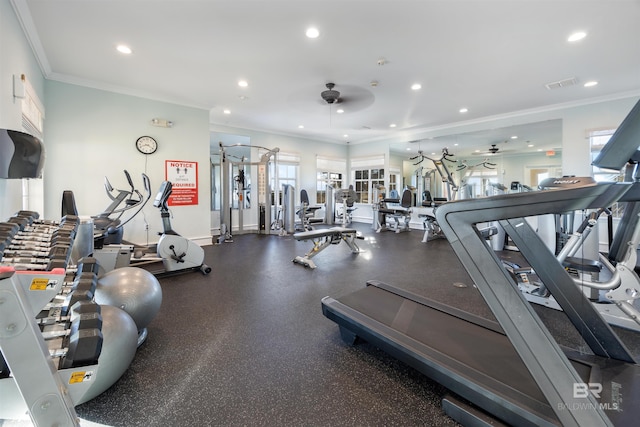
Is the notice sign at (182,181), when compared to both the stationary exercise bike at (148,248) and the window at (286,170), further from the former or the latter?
the window at (286,170)

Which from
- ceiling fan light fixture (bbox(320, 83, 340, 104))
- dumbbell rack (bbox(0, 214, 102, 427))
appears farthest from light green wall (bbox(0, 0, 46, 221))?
ceiling fan light fixture (bbox(320, 83, 340, 104))

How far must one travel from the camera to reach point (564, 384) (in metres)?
0.96

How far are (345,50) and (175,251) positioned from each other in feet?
10.8

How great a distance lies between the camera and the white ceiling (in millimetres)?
2488

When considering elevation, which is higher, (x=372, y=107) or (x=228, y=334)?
(x=372, y=107)

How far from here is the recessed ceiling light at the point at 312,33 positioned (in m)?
2.77

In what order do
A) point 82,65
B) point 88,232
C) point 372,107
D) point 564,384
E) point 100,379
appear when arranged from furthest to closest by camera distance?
1. point 372,107
2. point 82,65
3. point 88,232
4. point 100,379
5. point 564,384

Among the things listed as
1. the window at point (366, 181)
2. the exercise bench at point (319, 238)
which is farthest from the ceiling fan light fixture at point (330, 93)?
the window at point (366, 181)

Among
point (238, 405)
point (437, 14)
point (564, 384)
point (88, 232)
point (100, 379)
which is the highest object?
point (437, 14)

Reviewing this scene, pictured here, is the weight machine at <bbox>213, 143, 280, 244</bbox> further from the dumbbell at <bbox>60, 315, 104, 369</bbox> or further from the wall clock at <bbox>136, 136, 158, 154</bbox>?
the dumbbell at <bbox>60, 315, 104, 369</bbox>

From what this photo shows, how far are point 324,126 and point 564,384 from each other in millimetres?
6672

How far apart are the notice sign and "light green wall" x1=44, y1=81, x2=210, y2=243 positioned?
84 mm

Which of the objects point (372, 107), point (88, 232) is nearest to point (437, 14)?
point (372, 107)

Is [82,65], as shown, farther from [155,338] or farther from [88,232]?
[155,338]
